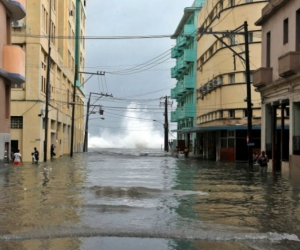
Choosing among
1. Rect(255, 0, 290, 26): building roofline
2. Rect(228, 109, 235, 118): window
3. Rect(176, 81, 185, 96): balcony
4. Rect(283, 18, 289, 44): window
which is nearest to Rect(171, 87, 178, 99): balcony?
Rect(176, 81, 185, 96): balcony

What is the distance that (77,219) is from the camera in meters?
11.7

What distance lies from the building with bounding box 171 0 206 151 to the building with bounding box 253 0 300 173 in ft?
121

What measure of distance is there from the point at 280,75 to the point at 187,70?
54118 millimetres

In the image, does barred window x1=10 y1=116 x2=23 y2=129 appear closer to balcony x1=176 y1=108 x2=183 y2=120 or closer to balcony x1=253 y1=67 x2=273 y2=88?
balcony x1=253 y1=67 x2=273 y2=88

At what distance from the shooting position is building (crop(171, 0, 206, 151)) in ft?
240

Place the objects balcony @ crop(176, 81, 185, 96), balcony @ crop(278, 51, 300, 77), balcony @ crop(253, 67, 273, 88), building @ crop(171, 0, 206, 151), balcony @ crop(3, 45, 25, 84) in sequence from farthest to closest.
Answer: balcony @ crop(176, 81, 185, 96), building @ crop(171, 0, 206, 151), balcony @ crop(253, 67, 273, 88), balcony @ crop(3, 45, 25, 84), balcony @ crop(278, 51, 300, 77)

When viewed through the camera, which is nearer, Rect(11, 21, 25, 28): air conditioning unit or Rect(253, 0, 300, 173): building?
Rect(253, 0, 300, 173): building

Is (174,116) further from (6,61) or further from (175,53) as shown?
(6,61)

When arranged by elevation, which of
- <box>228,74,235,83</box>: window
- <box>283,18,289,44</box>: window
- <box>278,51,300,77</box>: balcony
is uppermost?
<box>228,74,235,83</box>: window

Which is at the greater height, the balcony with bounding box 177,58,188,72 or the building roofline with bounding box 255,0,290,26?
the balcony with bounding box 177,58,188,72

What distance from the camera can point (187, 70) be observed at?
79312 mm

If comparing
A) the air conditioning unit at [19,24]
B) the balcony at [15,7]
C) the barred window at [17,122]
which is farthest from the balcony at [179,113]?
the balcony at [15,7]

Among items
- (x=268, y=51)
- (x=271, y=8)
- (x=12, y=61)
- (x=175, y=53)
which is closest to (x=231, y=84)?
(x=268, y=51)

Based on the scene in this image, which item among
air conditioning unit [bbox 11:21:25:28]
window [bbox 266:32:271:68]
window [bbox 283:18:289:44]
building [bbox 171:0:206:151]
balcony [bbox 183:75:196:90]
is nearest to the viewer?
window [bbox 283:18:289:44]
